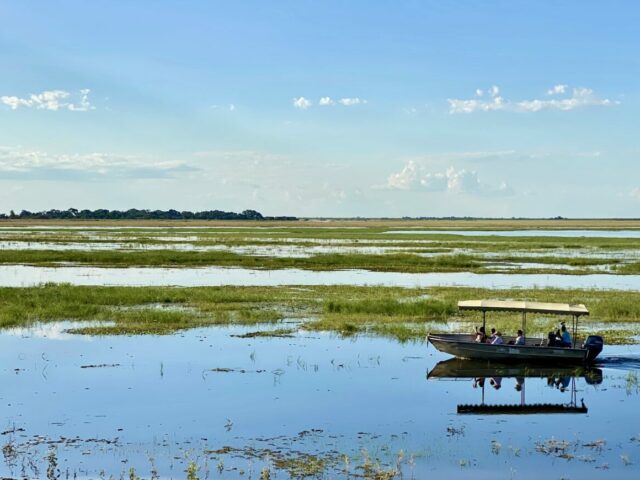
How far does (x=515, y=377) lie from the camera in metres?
24.9

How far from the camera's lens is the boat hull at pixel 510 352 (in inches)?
1022

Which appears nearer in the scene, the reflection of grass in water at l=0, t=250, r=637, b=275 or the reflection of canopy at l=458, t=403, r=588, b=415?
the reflection of canopy at l=458, t=403, r=588, b=415

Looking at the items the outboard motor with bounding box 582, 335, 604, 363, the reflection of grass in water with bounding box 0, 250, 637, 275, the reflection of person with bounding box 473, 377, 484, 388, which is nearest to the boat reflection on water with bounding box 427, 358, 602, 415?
the reflection of person with bounding box 473, 377, 484, 388

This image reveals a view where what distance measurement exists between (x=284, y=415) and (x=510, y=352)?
32.8ft

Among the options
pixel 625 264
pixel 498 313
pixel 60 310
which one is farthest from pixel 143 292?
pixel 625 264

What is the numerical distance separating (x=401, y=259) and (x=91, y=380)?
50.5 metres

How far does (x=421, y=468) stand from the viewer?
1588 centimetres

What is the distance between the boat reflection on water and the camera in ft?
69.2

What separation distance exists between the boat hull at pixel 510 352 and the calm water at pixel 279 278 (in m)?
21.6

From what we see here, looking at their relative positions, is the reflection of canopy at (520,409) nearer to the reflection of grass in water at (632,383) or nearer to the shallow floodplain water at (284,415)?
the shallow floodplain water at (284,415)

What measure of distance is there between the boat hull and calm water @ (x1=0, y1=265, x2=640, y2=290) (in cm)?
2155

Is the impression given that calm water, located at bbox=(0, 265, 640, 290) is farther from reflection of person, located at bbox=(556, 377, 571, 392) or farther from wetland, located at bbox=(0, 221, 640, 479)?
reflection of person, located at bbox=(556, 377, 571, 392)

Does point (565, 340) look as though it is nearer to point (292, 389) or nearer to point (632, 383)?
point (632, 383)

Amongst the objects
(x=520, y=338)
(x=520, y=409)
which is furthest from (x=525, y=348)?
(x=520, y=409)
